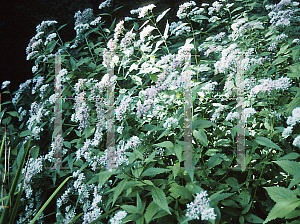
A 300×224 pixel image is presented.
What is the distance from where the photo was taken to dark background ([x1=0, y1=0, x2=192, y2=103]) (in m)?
3.73

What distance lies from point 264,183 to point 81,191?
122cm

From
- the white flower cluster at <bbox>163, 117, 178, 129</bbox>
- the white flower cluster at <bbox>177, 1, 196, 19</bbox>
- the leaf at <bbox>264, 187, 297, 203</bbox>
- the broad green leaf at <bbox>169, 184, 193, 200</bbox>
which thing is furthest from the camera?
the white flower cluster at <bbox>177, 1, 196, 19</bbox>

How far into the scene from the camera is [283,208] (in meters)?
1.05

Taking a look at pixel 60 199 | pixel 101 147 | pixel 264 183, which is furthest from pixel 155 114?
pixel 60 199

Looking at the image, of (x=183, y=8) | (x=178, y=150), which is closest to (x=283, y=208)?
(x=178, y=150)

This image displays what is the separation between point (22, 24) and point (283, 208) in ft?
13.4

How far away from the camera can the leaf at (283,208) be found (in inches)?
40.7

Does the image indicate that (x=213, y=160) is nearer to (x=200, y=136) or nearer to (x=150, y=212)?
(x=200, y=136)

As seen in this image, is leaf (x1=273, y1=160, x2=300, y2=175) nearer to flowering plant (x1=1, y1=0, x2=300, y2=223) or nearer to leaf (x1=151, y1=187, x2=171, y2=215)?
flowering plant (x1=1, y1=0, x2=300, y2=223)

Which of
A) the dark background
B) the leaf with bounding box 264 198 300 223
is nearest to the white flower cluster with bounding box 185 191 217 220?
the leaf with bounding box 264 198 300 223

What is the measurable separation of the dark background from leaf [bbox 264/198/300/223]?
3.54m

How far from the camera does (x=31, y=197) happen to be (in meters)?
2.20

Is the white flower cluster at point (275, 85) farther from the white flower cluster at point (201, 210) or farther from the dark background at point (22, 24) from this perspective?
the dark background at point (22, 24)

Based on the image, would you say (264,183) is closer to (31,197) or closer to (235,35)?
(235,35)
